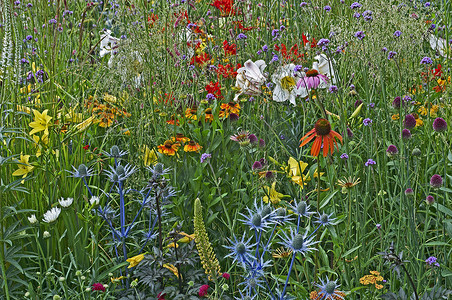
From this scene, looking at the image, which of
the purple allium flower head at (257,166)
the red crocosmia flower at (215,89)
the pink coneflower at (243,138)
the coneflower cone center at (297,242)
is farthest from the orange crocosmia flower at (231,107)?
the coneflower cone center at (297,242)

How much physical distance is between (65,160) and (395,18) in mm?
1624

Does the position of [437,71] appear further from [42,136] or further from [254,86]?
[42,136]

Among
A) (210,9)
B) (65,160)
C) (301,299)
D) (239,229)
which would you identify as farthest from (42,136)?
(210,9)

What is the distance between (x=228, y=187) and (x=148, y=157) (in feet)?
1.35

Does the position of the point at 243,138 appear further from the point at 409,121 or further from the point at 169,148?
the point at 409,121

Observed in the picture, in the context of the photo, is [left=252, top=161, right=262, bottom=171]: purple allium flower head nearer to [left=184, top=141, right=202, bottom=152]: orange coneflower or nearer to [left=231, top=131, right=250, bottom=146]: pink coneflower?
[left=231, top=131, right=250, bottom=146]: pink coneflower

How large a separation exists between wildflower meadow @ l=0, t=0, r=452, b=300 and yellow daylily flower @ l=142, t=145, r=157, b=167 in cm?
2

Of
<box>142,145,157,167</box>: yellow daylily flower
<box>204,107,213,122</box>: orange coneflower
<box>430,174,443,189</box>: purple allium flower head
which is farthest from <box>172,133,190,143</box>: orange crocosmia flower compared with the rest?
<box>430,174,443,189</box>: purple allium flower head

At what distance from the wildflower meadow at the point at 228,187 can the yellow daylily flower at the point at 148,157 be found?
18 millimetres

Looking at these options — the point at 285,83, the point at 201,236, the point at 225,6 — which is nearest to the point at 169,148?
the point at 285,83

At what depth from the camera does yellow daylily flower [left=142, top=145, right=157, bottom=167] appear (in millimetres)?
2314

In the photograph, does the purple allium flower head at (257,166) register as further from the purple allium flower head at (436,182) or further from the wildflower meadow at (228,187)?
the purple allium flower head at (436,182)

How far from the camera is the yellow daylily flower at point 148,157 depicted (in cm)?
231

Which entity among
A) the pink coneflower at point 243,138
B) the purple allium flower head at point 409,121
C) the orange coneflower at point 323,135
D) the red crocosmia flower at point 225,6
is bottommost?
the pink coneflower at point 243,138
